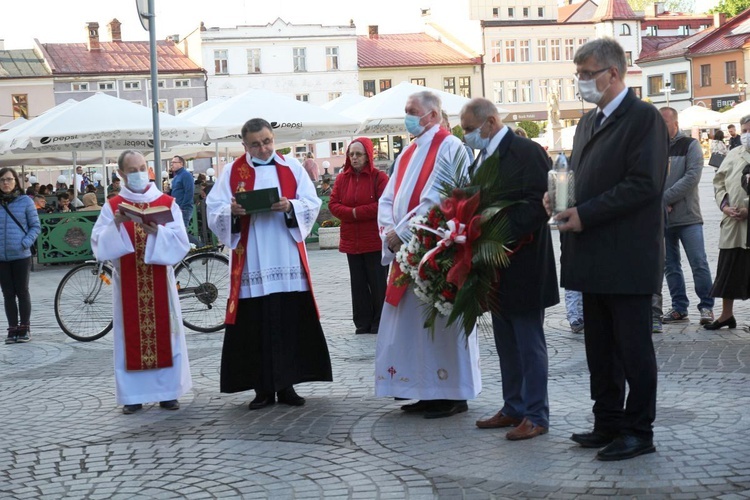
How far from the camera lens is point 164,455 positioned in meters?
6.47

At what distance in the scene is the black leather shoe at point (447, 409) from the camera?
7.01 metres

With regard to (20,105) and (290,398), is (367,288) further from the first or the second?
(20,105)

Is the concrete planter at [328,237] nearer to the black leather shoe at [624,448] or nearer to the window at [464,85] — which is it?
the black leather shoe at [624,448]

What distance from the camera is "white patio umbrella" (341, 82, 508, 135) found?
23938 mm

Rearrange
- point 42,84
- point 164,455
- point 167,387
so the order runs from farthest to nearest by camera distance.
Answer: point 42,84
point 167,387
point 164,455

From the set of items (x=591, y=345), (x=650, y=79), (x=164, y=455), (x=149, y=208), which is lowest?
(x=164, y=455)

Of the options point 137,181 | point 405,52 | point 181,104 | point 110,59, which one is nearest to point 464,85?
point 405,52

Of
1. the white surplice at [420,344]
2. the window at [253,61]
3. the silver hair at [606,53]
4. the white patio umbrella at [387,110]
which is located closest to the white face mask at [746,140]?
the white surplice at [420,344]

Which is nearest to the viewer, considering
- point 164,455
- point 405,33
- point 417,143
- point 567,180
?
point 567,180

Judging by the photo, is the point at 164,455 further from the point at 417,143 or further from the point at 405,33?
the point at 405,33

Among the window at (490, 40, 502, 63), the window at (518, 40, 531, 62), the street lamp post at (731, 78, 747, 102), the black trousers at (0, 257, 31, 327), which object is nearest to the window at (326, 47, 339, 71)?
the window at (490, 40, 502, 63)

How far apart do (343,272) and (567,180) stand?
11705 mm

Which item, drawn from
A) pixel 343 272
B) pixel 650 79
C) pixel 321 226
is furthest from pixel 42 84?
pixel 343 272

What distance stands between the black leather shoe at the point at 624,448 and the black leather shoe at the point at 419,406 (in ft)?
5.36
